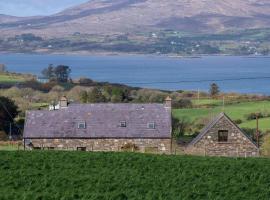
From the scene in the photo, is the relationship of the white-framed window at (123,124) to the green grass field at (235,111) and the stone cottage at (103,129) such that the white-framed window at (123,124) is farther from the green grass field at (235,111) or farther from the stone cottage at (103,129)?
the green grass field at (235,111)

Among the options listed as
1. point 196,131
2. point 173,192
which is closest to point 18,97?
point 196,131

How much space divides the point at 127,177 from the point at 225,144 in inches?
580

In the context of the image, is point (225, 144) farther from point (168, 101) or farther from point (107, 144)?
point (107, 144)

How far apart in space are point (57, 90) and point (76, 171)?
53.3 meters

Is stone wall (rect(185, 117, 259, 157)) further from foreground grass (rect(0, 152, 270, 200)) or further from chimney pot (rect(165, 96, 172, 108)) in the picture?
foreground grass (rect(0, 152, 270, 200))

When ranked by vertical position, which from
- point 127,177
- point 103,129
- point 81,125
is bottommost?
point 127,177

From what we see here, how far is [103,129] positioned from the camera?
38.2 metres

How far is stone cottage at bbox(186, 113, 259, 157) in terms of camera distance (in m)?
35.2

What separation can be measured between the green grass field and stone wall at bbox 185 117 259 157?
1332 centimetres

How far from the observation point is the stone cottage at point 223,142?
3522 centimetres

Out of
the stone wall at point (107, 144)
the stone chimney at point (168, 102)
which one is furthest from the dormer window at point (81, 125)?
the stone chimney at point (168, 102)

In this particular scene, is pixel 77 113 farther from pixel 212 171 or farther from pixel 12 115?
pixel 212 171

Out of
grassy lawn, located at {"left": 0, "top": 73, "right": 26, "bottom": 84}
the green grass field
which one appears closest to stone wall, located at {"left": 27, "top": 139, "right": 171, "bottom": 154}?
the green grass field

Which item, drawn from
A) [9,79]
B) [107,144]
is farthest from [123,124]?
[9,79]
